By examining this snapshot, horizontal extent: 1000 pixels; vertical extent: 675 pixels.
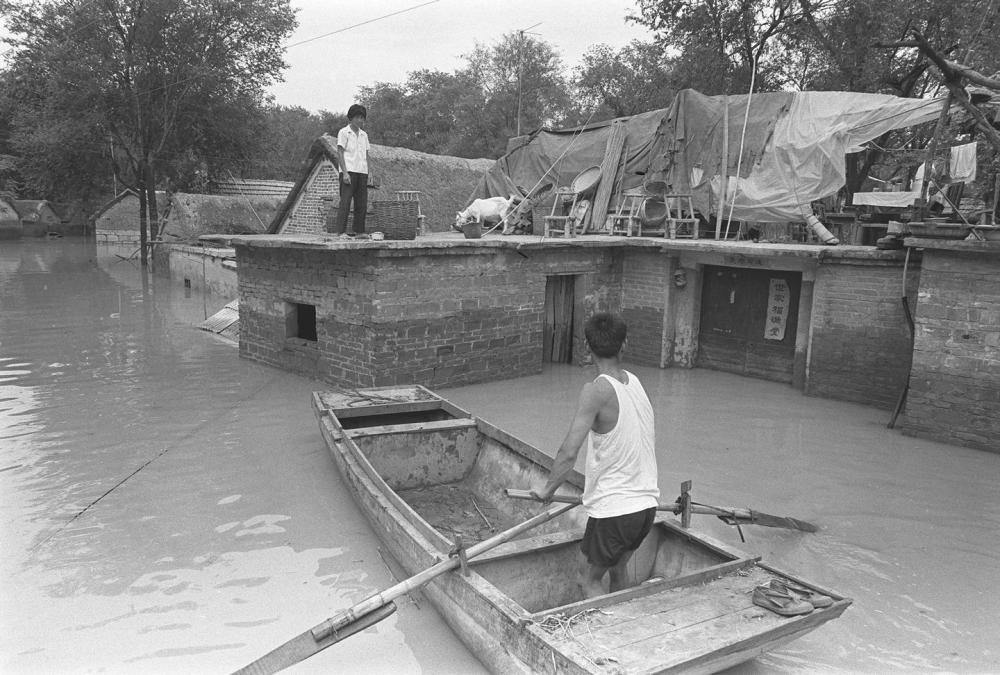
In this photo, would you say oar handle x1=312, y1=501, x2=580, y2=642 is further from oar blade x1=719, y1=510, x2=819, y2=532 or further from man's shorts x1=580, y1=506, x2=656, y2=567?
oar blade x1=719, y1=510, x2=819, y2=532

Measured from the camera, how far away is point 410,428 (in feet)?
21.2

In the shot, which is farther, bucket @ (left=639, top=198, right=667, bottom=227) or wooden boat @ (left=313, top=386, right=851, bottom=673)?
bucket @ (left=639, top=198, right=667, bottom=227)

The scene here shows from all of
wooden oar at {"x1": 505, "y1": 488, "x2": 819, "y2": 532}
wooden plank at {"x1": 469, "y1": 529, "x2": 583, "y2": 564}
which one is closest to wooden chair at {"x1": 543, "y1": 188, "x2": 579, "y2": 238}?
wooden oar at {"x1": 505, "y1": 488, "x2": 819, "y2": 532}

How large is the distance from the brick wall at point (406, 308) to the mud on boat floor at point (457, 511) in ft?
9.33

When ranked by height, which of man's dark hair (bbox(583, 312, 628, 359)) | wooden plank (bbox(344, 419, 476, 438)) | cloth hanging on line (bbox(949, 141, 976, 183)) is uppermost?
cloth hanging on line (bbox(949, 141, 976, 183))

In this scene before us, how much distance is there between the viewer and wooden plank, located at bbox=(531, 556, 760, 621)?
348 centimetres

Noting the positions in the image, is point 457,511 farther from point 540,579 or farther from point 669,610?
point 669,610

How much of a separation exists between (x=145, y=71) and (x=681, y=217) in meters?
17.6

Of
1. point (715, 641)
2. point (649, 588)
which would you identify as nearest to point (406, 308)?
point (649, 588)

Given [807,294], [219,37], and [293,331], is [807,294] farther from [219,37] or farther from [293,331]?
[219,37]

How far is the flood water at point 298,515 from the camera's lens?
164 inches

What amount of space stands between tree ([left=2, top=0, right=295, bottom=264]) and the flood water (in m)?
13.5

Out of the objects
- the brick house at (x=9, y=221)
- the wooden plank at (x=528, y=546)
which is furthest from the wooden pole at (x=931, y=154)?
the brick house at (x=9, y=221)

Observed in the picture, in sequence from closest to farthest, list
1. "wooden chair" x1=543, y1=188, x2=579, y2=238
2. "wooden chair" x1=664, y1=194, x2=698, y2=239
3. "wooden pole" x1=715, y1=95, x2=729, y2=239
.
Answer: "wooden pole" x1=715, y1=95, x2=729, y2=239 < "wooden chair" x1=664, y1=194, x2=698, y2=239 < "wooden chair" x1=543, y1=188, x2=579, y2=238
